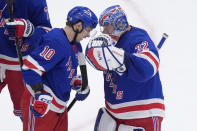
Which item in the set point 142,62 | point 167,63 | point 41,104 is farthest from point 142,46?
point 167,63

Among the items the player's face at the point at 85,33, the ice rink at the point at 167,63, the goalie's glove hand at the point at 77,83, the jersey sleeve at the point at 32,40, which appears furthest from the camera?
the ice rink at the point at 167,63

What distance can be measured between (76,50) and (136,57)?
48 centimetres

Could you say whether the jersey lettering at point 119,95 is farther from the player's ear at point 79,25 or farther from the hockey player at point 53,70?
the player's ear at point 79,25

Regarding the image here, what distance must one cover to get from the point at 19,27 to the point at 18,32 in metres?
0.04

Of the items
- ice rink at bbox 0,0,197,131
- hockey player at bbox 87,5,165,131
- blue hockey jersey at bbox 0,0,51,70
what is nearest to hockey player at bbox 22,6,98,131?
hockey player at bbox 87,5,165,131

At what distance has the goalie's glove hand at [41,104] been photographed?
197cm

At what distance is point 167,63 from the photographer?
378 cm

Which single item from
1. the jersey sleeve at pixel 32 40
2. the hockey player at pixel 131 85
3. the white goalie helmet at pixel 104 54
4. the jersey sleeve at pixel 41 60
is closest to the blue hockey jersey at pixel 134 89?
the hockey player at pixel 131 85

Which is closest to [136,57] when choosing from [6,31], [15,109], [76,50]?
[76,50]

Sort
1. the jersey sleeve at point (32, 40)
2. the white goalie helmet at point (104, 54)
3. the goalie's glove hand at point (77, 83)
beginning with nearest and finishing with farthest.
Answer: the white goalie helmet at point (104, 54) → the goalie's glove hand at point (77, 83) → the jersey sleeve at point (32, 40)

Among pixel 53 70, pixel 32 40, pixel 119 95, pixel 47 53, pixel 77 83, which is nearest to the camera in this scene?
pixel 47 53

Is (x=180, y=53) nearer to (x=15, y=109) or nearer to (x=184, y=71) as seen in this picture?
(x=184, y=71)

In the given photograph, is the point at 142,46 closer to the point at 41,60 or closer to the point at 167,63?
the point at 41,60

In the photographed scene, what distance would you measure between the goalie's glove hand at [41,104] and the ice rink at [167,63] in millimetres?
1025
